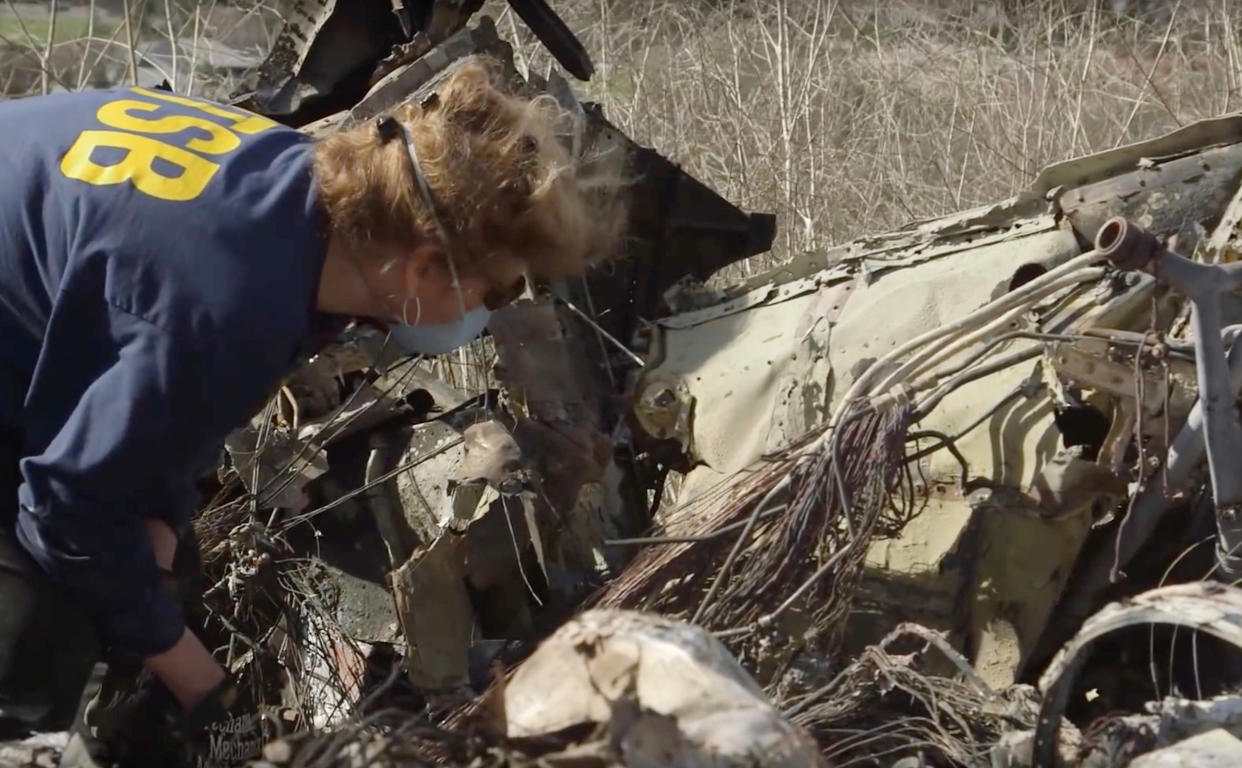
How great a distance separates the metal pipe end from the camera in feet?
8.27

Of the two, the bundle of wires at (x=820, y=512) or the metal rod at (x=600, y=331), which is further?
the metal rod at (x=600, y=331)

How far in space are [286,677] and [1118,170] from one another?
241 centimetres

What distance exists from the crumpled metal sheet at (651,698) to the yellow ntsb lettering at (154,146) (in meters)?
0.85

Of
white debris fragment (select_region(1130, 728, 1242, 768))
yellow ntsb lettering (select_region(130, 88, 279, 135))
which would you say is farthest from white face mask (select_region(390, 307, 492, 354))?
white debris fragment (select_region(1130, 728, 1242, 768))

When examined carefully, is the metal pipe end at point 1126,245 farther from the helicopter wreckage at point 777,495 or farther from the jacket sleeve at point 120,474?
the jacket sleeve at point 120,474

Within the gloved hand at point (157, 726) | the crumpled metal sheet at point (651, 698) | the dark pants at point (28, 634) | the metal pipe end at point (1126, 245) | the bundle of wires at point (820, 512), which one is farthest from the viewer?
the bundle of wires at point (820, 512)

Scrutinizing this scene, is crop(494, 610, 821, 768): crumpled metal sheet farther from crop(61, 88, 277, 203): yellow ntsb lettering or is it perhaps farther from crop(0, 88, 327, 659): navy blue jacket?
crop(61, 88, 277, 203): yellow ntsb lettering

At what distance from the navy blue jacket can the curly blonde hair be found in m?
0.07

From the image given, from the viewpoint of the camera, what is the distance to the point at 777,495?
3.03 metres

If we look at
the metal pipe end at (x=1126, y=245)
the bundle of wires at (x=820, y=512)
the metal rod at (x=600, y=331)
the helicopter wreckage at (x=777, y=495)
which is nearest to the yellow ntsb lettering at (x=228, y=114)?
the helicopter wreckage at (x=777, y=495)

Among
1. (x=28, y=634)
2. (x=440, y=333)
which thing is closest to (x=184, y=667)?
(x=28, y=634)

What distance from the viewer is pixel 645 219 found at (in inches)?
170

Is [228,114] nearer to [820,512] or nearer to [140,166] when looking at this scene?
[140,166]

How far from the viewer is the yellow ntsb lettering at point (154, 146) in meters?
1.99
